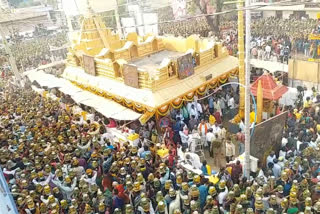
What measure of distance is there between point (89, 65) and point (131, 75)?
3.09 metres

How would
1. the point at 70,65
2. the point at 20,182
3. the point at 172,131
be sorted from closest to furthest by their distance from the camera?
the point at 20,182, the point at 172,131, the point at 70,65

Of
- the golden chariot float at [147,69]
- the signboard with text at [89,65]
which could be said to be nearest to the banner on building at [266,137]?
the golden chariot float at [147,69]

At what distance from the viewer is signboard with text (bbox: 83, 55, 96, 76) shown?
565 inches

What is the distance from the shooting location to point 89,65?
14.6m

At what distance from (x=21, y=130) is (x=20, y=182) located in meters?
3.84

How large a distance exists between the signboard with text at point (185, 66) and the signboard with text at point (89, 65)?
410 centimetres

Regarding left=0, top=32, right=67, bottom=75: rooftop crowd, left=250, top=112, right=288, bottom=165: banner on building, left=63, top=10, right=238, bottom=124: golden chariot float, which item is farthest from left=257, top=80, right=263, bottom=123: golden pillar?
left=0, top=32, right=67, bottom=75: rooftop crowd

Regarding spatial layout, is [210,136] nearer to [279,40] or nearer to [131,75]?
[131,75]

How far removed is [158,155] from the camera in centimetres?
892

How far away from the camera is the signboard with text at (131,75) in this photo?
12.2 m

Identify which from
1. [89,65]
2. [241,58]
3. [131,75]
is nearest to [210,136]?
[241,58]

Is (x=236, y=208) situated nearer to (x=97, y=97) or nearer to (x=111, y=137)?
(x=111, y=137)

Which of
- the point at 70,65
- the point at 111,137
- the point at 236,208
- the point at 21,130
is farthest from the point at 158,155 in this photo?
the point at 70,65

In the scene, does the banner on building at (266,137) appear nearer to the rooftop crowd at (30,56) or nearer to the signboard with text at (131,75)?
the signboard with text at (131,75)
